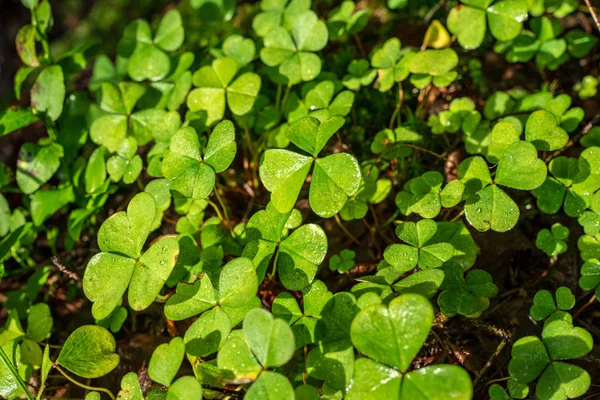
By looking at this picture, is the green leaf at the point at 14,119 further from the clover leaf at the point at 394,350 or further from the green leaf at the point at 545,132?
the green leaf at the point at 545,132

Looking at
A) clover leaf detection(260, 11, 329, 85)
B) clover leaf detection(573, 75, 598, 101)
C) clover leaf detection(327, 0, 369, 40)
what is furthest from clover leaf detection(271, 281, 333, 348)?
clover leaf detection(573, 75, 598, 101)

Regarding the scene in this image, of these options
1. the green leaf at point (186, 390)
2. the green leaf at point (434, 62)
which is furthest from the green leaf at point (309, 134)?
the green leaf at point (186, 390)

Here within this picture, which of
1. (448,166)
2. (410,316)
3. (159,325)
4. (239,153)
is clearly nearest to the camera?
(410,316)

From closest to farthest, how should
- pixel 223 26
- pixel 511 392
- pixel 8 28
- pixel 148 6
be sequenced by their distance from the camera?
1. pixel 511 392
2. pixel 223 26
3. pixel 148 6
4. pixel 8 28

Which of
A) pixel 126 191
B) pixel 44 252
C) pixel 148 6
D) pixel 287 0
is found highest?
pixel 287 0

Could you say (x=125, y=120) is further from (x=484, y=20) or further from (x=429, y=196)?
(x=484, y=20)

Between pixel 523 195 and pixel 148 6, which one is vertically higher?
pixel 148 6

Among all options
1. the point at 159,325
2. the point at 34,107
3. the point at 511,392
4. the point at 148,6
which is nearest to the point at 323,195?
the point at 511,392

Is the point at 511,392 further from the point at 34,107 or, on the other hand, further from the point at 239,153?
the point at 34,107
